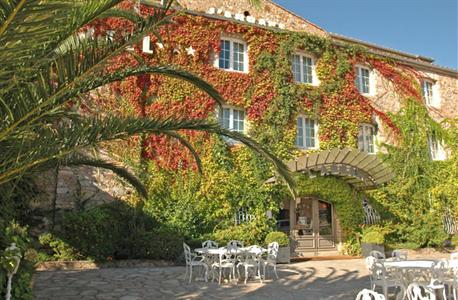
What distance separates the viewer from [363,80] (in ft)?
60.2

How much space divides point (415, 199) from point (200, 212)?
992 centimetres

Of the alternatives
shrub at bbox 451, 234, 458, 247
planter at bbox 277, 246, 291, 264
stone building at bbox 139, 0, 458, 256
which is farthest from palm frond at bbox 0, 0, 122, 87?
shrub at bbox 451, 234, 458, 247

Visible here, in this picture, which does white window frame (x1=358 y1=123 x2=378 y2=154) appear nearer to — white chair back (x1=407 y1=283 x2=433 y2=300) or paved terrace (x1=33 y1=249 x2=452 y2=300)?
paved terrace (x1=33 y1=249 x2=452 y2=300)

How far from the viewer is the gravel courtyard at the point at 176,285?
7496 millimetres

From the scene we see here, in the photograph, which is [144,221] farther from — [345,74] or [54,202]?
[345,74]

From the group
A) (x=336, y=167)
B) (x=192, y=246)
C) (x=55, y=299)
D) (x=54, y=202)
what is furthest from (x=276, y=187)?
(x=55, y=299)

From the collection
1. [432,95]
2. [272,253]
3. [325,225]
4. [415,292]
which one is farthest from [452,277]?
[432,95]

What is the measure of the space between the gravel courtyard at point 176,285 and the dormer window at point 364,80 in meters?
9.70

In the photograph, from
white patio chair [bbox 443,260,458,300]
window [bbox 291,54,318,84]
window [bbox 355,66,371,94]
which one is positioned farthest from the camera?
window [bbox 355,66,371,94]

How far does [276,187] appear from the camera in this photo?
14.5 m

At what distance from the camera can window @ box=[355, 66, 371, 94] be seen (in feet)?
59.5

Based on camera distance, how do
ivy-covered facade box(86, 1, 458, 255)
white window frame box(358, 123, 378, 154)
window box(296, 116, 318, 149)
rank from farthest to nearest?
→ white window frame box(358, 123, 378, 154), window box(296, 116, 318, 149), ivy-covered facade box(86, 1, 458, 255)

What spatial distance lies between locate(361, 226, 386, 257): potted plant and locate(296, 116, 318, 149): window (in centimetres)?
390

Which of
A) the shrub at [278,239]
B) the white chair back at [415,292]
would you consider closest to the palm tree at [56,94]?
the white chair back at [415,292]
